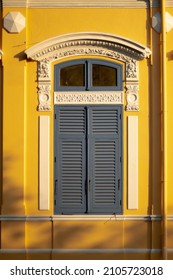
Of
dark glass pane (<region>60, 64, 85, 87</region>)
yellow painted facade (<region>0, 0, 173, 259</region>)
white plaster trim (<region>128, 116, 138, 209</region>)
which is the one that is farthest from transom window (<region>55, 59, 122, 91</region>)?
white plaster trim (<region>128, 116, 138, 209</region>)

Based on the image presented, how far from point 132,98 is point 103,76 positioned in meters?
0.61

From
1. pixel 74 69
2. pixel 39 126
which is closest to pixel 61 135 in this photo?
pixel 39 126

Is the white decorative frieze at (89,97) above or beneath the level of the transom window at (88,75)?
beneath

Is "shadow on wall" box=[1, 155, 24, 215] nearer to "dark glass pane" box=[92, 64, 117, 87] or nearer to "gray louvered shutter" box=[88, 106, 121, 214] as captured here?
"gray louvered shutter" box=[88, 106, 121, 214]

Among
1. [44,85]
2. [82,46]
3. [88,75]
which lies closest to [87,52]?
[82,46]

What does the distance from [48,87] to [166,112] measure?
199cm

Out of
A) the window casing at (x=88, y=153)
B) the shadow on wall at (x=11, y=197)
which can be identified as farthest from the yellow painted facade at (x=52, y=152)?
the window casing at (x=88, y=153)

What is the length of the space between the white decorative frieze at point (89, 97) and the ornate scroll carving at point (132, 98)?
0.38 ft

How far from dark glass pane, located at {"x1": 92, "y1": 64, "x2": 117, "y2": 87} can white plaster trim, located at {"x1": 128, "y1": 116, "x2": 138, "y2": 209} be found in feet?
2.27

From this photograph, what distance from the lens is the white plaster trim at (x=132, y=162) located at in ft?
33.9

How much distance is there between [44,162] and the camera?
408 inches

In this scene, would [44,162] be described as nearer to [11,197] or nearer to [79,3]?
[11,197]

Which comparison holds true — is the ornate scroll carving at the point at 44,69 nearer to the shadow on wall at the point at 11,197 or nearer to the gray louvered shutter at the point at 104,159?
the gray louvered shutter at the point at 104,159

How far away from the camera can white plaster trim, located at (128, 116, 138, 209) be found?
10.3 meters
